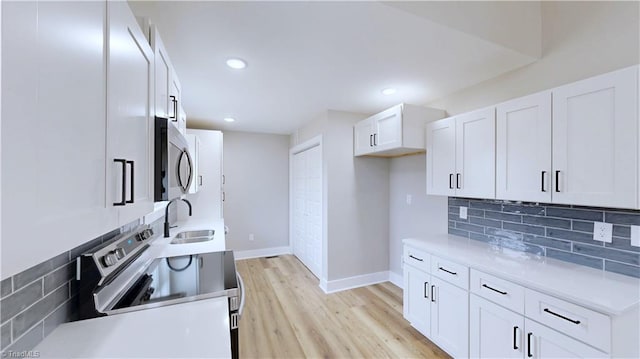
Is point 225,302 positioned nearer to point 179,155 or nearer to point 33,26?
point 179,155

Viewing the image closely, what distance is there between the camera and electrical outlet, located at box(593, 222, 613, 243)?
1662mm

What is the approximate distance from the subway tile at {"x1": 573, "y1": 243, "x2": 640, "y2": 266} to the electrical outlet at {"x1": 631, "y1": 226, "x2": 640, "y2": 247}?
6 centimetres

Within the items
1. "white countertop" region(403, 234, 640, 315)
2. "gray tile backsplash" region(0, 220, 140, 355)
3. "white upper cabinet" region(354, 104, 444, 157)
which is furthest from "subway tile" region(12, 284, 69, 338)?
"white upper cabinet" region(354, 104, 444, 157)

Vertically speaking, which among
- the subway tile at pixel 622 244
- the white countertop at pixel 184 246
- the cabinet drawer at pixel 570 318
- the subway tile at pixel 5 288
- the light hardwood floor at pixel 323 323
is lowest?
the light hardwood floor at pixel 323 323

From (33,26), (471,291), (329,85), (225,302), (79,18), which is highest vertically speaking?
(329,85)

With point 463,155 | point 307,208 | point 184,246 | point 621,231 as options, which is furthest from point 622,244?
point 307,208

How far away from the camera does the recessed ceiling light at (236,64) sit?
203cm

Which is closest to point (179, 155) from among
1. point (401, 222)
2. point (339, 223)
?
point (339, 223)

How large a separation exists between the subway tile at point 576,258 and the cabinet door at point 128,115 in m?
2.64

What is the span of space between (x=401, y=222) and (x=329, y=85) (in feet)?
6.73

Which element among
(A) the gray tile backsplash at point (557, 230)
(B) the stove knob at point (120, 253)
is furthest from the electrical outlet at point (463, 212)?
(B) the stove knob at point (120, 253)

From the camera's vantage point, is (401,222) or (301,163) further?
(301,163)

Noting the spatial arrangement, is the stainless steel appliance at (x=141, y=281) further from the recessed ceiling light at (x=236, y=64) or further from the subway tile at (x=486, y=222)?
the subway tile at (x=486, y=222)

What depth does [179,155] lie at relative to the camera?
1.41 metres
